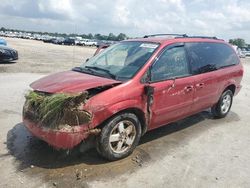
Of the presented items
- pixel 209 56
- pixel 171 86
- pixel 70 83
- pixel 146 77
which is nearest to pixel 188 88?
pixel 171 86

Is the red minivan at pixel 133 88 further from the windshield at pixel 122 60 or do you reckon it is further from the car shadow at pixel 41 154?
the car shadow at pixel 41 154

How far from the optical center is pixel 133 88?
16.2ft

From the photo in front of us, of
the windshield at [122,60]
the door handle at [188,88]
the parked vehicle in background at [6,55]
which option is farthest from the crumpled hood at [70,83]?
the parked vehicle in background at [6,55]

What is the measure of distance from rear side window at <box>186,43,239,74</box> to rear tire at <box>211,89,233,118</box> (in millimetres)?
710

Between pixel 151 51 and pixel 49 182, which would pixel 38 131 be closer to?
pixel 49 182

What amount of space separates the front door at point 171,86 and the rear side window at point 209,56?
11.9 inches

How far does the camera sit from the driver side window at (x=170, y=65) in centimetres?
536

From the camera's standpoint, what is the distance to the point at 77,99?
4.37 metres

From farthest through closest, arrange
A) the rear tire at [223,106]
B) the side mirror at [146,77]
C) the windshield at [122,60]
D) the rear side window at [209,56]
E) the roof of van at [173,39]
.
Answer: the rear tire at [223,106] → the rear side window at [209,56] → the roof of van at [173,39] → the windshield at [122,60] → the side mirror at [146,77]

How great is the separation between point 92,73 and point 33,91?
3.29 ft

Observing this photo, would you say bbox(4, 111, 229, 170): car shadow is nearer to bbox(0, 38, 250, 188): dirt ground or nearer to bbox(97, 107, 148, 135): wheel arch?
bbox(0, 38, 250, 188): dirt ground

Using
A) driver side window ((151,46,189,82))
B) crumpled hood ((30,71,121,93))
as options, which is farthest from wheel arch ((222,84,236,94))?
crumpled hood ((30,71,121,93))

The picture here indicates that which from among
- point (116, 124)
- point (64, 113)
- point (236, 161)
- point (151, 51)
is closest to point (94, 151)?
point (116, 124)

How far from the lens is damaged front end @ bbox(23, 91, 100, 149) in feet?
14.3
